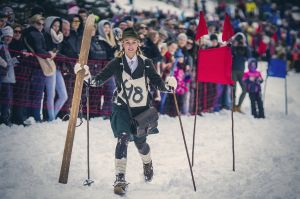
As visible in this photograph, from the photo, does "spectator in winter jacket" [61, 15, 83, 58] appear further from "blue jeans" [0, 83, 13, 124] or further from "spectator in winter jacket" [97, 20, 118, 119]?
"blue jeans" [0, 83, 13, 124]

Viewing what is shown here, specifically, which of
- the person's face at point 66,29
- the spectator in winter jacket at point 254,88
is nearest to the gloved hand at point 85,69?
the person's face at point 66,29

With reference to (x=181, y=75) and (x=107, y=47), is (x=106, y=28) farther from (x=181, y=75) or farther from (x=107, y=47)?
(x=181, y=75)

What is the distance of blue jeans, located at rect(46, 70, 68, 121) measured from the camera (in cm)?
713

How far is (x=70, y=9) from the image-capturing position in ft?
29.8

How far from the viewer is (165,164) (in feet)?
18.1

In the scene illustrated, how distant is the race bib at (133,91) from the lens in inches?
173

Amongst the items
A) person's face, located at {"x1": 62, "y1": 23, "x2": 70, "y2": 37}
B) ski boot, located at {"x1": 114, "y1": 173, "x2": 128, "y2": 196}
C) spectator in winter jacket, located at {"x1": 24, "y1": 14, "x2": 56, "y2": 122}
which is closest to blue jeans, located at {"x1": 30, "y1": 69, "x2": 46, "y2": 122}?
spectator in winter jacket, located at {"x1": 24, "y1": 14, "x2": 56, "y2": 122}

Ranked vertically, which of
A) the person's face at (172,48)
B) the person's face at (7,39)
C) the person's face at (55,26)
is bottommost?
the person's face at (172,48)

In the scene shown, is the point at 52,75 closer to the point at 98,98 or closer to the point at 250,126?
the point at 98,98

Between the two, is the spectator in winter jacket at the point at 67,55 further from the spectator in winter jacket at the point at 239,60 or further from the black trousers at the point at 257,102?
the black trousers at the point at 257,102

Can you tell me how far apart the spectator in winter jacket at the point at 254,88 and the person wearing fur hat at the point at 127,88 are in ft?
19.8

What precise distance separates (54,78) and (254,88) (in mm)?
5605

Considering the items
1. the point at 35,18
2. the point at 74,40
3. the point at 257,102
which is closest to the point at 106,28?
the point at 74,40

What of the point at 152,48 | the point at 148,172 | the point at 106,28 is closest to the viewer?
the point at 148,172
